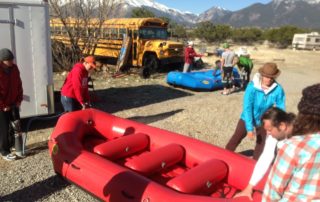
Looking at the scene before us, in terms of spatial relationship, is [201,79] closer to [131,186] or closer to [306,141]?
[131,186]

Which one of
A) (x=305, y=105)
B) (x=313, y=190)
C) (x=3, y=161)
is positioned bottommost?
(x=3, y=161)

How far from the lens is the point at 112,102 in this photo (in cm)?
1055

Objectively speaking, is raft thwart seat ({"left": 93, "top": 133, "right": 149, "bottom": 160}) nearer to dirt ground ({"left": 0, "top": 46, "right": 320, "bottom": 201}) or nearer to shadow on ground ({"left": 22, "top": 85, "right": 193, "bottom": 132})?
dirt ground ({"left": 0, "top": 46, "right": 320, "bottom": 201})

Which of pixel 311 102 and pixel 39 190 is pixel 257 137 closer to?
pixel 311 102

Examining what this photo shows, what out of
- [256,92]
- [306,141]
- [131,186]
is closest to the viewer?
[306,141]

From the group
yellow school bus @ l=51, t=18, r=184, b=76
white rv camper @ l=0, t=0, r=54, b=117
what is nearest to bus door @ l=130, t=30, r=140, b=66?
yellow school bus @ l=51, t=18, r=184, b=76

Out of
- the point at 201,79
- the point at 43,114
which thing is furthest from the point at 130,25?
the point at 43,114

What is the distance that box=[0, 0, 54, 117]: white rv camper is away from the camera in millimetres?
6879

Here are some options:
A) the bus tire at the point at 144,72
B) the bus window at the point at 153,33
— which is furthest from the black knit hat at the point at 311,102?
the bus window at the point at 153,33

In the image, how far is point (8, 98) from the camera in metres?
5.73

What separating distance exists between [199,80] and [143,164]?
8.31 meters

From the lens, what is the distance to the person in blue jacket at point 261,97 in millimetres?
4449

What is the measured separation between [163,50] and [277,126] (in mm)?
12690

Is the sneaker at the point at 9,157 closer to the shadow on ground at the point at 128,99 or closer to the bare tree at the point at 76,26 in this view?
the shadow on ground at the point at 128,99
